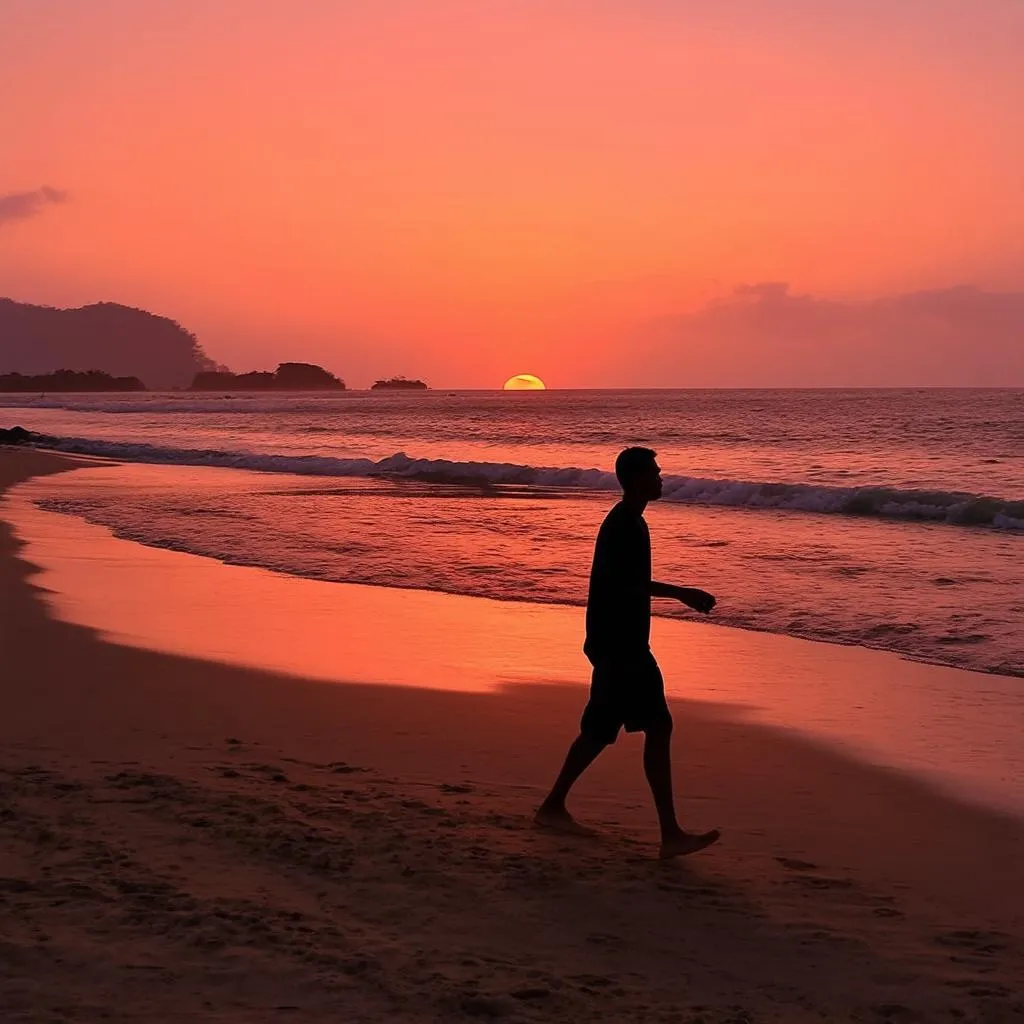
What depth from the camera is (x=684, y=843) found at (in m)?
5.30

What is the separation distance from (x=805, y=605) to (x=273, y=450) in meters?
39.5

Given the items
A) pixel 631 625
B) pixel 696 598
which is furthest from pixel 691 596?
pixel 631 625

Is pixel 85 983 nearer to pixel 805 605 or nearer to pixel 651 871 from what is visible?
pixel 651 871

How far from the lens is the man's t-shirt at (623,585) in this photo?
216 inches

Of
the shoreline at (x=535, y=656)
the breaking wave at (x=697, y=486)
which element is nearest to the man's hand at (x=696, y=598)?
the shoreline at (x=535, y=656)

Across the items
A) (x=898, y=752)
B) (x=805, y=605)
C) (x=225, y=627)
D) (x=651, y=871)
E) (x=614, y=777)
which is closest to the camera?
(x=651, y=871)

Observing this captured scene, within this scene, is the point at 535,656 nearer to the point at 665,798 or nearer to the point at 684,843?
the point at 665,798

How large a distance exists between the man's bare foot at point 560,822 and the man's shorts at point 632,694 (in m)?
0.47

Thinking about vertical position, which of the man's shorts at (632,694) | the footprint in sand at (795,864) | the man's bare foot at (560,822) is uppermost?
the man's shorts at (632,694)

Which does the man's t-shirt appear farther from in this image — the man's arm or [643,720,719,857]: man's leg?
[643,720,719,857]: man's leg

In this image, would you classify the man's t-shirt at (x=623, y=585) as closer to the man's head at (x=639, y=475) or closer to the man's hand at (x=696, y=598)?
the man's head at (x=639, y=475)

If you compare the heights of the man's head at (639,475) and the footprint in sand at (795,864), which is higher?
the man's head at (639,475)

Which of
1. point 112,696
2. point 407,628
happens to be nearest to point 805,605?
point 407,628

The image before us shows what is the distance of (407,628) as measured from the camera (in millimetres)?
11055
